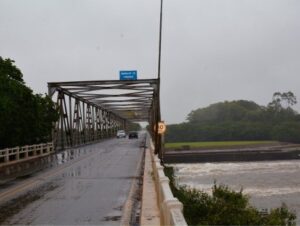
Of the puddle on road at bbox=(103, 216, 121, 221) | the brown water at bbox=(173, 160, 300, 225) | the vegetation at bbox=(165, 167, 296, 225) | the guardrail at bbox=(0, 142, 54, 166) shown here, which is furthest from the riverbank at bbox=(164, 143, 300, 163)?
the puddle on road at bbox=(103, 216, 121, 221)

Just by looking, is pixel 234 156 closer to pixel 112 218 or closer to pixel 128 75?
pixel 128 75

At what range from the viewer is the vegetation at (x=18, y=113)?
102 ft

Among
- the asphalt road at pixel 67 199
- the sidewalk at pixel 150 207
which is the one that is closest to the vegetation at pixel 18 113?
the asphalt road at pixel 67 199

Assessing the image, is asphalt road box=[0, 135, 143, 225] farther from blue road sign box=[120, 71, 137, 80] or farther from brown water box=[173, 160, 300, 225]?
blue road sign box=[120, 71, 137, 80]

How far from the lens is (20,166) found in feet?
101

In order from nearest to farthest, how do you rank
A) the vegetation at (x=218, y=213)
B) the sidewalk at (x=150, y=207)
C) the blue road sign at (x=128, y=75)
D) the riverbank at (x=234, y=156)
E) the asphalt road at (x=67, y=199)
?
the vegetation at (x=218, y=213)
the sidewalk at (x=150, y=207)
the asphalt road at (x=67, y=199)
the blue road sign at (x=128, y=75)
the riverbank at (x=234, y=156)

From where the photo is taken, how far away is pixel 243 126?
6093 inches

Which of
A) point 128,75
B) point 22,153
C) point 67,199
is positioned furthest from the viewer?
point 128,75

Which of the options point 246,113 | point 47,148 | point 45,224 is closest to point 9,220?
point 45,224

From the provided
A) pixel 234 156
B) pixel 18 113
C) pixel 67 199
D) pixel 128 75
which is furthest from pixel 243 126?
pixel 67 199

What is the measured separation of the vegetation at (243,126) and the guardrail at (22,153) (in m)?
107

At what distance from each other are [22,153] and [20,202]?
68.0ft

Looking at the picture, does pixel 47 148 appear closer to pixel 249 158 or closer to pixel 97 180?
pixel 97 180

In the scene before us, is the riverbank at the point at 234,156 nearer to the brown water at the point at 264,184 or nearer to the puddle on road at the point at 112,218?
the brown water at the point at 264,184
